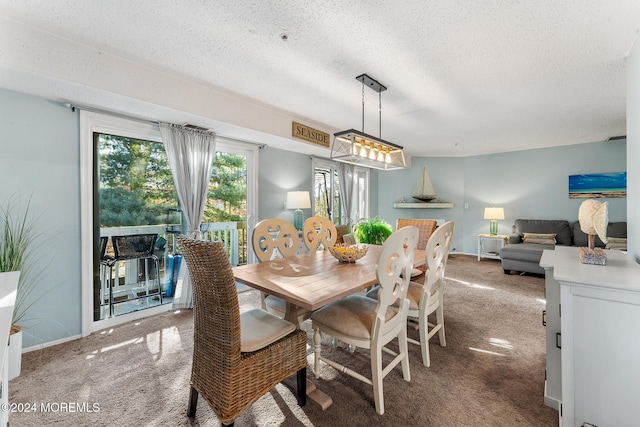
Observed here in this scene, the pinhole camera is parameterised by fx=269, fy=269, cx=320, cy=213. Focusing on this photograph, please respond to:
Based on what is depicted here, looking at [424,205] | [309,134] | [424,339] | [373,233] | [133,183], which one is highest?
[309,134]

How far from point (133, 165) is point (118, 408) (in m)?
2.27

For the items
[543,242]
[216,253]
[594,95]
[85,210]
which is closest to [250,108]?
[85,210]

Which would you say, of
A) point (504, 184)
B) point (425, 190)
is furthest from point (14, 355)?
point (504, 184)

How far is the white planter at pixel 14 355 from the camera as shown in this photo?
6.03 ft

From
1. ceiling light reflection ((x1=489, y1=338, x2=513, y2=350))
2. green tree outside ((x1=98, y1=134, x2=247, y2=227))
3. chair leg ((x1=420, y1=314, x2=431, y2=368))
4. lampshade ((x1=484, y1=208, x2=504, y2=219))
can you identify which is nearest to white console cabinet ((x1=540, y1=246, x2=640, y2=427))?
chair leg ((x1=420, y1=314, x2=431, y2=368))

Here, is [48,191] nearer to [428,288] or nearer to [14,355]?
[14,355]

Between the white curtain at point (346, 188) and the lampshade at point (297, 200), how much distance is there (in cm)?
164

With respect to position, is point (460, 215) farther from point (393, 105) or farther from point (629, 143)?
point (629, 143)

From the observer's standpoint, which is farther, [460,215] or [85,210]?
[460,215]

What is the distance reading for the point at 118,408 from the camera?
1.60m

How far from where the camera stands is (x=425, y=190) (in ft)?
21.0

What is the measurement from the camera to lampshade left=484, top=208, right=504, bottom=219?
5.48 meters

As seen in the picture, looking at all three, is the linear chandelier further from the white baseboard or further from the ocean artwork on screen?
the ocean artwork on screen

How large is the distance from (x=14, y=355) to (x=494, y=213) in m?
6.83
